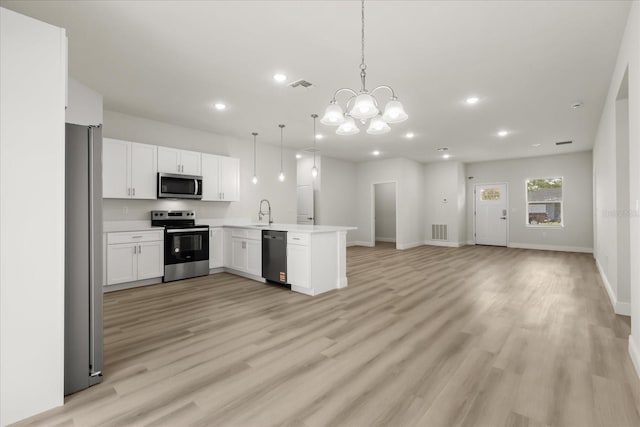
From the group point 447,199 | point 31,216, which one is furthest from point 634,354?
point 447,199

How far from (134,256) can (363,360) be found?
4.03 m

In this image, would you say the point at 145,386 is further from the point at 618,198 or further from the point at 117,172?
the point at 618,198

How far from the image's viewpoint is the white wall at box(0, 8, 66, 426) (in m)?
1.73

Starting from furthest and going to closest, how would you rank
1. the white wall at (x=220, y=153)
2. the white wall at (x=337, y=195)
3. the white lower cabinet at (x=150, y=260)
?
the white wall at (x=337, y=195) → the white wall at (x=220, y=153) → the white lower cabinet at (x=150, y=260)

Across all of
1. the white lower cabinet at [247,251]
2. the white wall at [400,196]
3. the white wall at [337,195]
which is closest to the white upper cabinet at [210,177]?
the white lower cabinet at [247,251]

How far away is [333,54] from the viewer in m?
3.25

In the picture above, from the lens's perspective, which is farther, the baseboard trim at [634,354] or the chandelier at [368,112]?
the chandelier at [368,112]

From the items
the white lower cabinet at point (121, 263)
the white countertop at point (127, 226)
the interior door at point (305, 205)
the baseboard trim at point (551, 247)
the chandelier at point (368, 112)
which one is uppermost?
the chandelier at point (368, 112)

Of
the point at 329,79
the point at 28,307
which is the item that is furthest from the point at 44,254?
the point at 329,79

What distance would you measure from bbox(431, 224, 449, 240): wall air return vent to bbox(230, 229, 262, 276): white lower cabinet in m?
7.25

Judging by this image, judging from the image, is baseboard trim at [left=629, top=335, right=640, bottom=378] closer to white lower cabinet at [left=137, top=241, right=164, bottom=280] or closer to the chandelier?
the chandelier

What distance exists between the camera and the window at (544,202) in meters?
9.05

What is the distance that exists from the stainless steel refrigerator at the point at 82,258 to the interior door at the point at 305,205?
7269 mm

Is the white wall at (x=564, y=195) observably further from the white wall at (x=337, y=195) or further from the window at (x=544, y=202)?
the white wall at (x=337, y=195)
